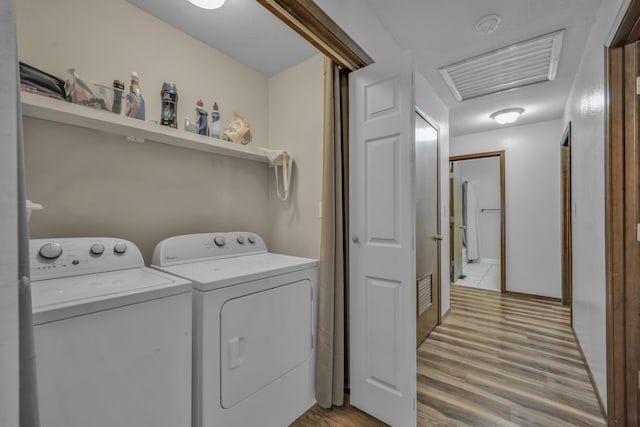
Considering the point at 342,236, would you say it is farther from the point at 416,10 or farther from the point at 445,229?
the point at 445,229

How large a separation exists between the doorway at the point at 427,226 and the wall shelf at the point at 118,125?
145 centimetres

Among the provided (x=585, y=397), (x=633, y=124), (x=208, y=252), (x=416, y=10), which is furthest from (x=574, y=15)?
(x=208, y=252)

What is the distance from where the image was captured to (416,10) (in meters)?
1.71

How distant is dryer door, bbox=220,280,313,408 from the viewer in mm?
1239

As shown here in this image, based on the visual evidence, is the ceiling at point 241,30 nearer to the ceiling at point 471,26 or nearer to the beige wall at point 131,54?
the beige wall at point 131,54

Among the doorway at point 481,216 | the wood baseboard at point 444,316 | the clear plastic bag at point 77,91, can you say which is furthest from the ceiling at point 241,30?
the doorway at point 481,216

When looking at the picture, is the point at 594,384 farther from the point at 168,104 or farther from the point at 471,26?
the point at 168,104

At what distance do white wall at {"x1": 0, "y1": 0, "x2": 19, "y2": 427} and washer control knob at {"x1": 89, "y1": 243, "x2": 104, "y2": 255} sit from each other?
40.3 inches

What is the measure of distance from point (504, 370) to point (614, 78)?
6.47ft

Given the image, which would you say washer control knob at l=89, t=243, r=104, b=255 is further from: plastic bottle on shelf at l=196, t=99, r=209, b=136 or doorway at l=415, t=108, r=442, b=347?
doorway at l=415, t=108, r=442, b=347

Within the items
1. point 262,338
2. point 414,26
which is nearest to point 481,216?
point 414,26

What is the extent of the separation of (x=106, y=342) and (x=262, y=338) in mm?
641

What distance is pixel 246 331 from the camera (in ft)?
4.27

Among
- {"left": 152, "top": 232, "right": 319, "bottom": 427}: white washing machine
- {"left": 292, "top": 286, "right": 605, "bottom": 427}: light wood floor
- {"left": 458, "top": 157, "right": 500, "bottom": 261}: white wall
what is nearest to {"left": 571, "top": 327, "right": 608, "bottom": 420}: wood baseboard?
{"left": 292, "top": 286, "right": 605, "bottom": 427}: light wood floor
